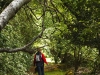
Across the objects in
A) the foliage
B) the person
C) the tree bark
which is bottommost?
the person

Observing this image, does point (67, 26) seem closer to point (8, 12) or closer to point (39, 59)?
point (39, 59)

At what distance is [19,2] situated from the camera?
2.20m

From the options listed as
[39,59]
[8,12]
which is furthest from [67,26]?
[8,12]

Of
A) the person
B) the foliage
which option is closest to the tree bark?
the foliage

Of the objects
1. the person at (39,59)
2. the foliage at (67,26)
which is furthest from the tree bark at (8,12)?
the person at (39,59)

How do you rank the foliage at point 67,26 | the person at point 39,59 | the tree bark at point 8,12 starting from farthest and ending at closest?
the person at point 39,59
the foliage at point 67,26
the tree bark at point 8,12

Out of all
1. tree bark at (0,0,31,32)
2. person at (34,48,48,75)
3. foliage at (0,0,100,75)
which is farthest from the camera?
person at (34,48,48,75)

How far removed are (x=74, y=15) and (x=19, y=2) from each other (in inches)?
331

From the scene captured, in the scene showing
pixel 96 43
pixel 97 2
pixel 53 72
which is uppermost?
pixel 97 2

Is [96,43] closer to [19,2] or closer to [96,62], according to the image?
[96,62]

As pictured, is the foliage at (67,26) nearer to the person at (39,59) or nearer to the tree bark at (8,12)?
the person at (39,59)

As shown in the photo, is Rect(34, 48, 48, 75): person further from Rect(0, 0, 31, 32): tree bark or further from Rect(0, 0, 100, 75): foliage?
Rect(0, 0, 31, 32): tree bark

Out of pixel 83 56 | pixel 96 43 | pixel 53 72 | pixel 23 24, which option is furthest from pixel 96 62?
pixel 53 72

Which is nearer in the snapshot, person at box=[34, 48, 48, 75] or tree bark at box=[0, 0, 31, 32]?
tree bark at box=[0, 0, 31, 32]
